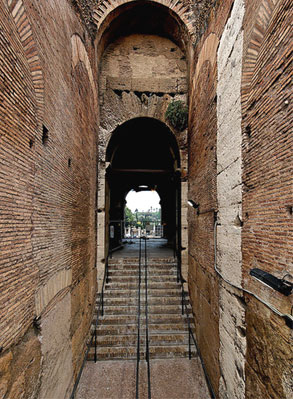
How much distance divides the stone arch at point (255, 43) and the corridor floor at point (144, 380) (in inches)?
194

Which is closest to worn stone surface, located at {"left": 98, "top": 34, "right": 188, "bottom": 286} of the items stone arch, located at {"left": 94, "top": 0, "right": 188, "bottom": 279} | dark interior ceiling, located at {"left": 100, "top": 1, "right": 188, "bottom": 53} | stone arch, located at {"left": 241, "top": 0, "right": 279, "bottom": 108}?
stone arch, located at {"left": 94, "top": 0, "right": 188, "bottom": 279}

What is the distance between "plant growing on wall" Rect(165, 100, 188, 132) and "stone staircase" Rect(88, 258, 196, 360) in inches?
165

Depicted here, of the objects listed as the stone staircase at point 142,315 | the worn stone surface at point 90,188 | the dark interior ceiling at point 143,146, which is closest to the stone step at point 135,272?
the stone staircase at point 142,315

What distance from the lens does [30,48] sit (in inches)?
101

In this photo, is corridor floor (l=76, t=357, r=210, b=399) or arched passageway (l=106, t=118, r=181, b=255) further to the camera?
arched passageway (l=106, t=118, r=181, b=255)

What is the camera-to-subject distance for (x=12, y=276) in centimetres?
220

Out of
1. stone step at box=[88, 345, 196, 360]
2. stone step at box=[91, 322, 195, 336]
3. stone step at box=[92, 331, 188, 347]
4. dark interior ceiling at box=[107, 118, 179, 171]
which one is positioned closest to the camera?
stone step at box=[88, 345, 196, 360]

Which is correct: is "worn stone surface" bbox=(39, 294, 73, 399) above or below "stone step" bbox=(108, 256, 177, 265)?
below

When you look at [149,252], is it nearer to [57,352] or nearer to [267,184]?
[57,352]

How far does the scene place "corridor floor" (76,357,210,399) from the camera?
395 cm

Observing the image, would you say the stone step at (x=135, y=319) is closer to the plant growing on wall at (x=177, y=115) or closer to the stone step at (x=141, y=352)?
the stone step at (x=141, y=352)

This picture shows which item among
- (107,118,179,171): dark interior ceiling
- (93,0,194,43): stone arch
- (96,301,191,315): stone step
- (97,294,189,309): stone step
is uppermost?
(93,0,194,43): stone arch

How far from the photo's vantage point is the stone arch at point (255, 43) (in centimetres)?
239

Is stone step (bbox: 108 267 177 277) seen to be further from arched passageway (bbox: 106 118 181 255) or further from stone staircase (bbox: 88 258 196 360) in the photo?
arched passageway (bbox: 106 118 181 255)
